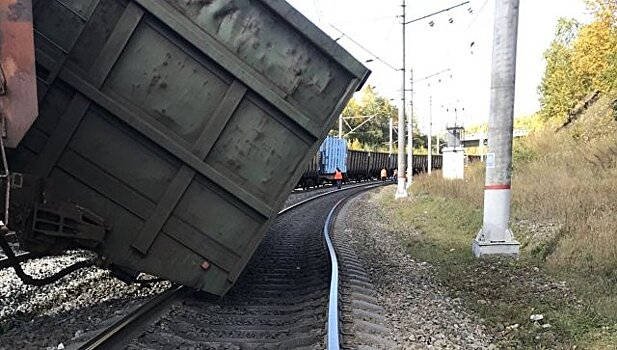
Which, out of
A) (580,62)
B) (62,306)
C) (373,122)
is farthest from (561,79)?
(373,122)

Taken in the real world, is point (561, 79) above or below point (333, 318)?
above

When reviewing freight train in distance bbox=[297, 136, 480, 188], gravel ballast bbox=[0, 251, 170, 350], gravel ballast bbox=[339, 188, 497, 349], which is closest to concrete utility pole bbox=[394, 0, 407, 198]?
freight train in distance bbox=[297, 136, 480, 188]

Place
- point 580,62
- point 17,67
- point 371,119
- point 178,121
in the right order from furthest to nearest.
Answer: point 371,119, point 580,62, point 178,121, point 17,67

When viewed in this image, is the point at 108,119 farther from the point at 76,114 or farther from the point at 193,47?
the point at 193,47

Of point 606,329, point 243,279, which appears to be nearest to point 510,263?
point 606,329

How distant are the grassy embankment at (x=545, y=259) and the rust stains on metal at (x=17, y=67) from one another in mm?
4278

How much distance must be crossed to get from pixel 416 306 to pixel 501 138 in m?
4.25

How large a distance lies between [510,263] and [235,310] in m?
4.55

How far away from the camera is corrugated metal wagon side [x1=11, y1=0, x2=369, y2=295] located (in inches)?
202

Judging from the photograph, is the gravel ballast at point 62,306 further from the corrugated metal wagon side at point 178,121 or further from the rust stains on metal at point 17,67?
the rust stains on metal at point 17,67

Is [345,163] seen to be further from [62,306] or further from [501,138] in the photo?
[62,306]

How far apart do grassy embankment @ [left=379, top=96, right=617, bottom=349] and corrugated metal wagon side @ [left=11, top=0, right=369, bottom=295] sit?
2.71m

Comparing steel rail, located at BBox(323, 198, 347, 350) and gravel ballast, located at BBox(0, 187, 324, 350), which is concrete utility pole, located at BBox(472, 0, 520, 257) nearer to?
steel rail, located at BBox(323, 198, 347, 350)

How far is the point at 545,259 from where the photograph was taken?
8.33 meters
